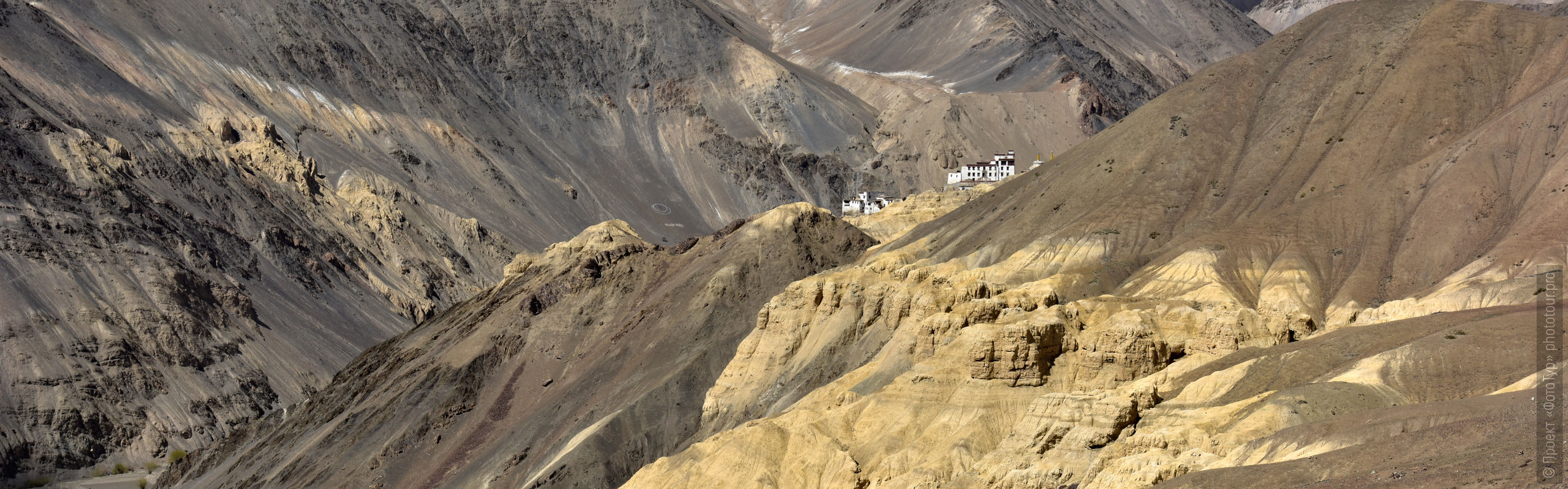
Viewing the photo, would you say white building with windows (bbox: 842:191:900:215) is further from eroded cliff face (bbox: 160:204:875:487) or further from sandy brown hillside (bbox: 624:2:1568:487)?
sandy brown hillside (bbox: 624:2:1568:487)

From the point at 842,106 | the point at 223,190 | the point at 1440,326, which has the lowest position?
the point at 1440,326

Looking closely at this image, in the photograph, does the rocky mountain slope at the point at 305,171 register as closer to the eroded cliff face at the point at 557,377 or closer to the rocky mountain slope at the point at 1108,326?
the eroded cliff face at the point at 557,377

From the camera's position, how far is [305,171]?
461ft

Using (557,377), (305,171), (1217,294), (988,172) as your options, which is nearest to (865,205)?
(988,172)

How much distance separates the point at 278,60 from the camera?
15900 cm

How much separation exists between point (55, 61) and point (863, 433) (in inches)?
4278

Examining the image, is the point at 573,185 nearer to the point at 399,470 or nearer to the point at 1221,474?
the point at 399,470

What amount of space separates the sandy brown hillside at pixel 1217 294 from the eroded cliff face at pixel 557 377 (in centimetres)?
560

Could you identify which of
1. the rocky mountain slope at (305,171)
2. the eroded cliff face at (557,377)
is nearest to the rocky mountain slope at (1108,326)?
the eroded cliff face at (557,377)

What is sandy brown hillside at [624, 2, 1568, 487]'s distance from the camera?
126 feet

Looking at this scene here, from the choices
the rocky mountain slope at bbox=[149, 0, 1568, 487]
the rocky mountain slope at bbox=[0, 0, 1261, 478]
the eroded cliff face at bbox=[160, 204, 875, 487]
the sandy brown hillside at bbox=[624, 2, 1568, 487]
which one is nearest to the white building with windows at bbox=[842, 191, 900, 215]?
the rocky mountain slope at bbox=[149, 0, 1568, 487]

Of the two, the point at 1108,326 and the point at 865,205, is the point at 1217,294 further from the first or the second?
the point at 865,205

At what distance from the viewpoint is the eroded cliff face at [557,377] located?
237 ft

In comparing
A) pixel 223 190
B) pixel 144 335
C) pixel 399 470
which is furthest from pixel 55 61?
pixel 399 470
